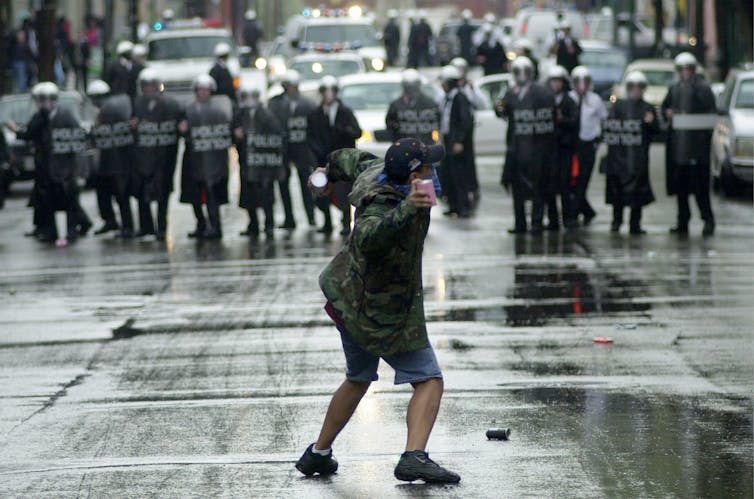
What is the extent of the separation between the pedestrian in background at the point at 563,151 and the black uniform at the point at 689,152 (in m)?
1.14

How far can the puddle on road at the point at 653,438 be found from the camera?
24.7 feet

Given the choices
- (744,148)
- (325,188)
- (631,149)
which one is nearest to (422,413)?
(325,188)

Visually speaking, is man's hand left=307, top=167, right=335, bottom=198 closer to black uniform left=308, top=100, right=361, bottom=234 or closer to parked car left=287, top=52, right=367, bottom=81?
black uniform left=308, top=100, right=361, bottom=234

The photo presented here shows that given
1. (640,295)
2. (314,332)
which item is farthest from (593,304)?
(314,332)

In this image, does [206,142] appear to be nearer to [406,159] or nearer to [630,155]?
[630,155]

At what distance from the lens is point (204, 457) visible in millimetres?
8258

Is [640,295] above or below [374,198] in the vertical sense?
below

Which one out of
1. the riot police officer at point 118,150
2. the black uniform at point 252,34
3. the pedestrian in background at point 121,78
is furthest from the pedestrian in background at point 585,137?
the black uniform at point 252,34

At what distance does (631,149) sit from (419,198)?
11.5 m

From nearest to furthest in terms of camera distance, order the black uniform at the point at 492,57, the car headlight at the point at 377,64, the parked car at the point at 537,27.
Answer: the car headlight at the point at 377,64, the black uniform at the point at 492,57, the parked car at the point at 537,27

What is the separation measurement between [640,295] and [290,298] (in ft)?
9.37

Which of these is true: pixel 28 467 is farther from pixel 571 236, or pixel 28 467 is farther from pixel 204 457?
pixel 571 236

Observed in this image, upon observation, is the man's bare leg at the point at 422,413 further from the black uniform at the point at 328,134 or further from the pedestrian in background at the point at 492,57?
the pedestrian in background at the point at 492,57

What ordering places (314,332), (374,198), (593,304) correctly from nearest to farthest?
1. (374,198)
2. (314,332)
3. (593,304)
